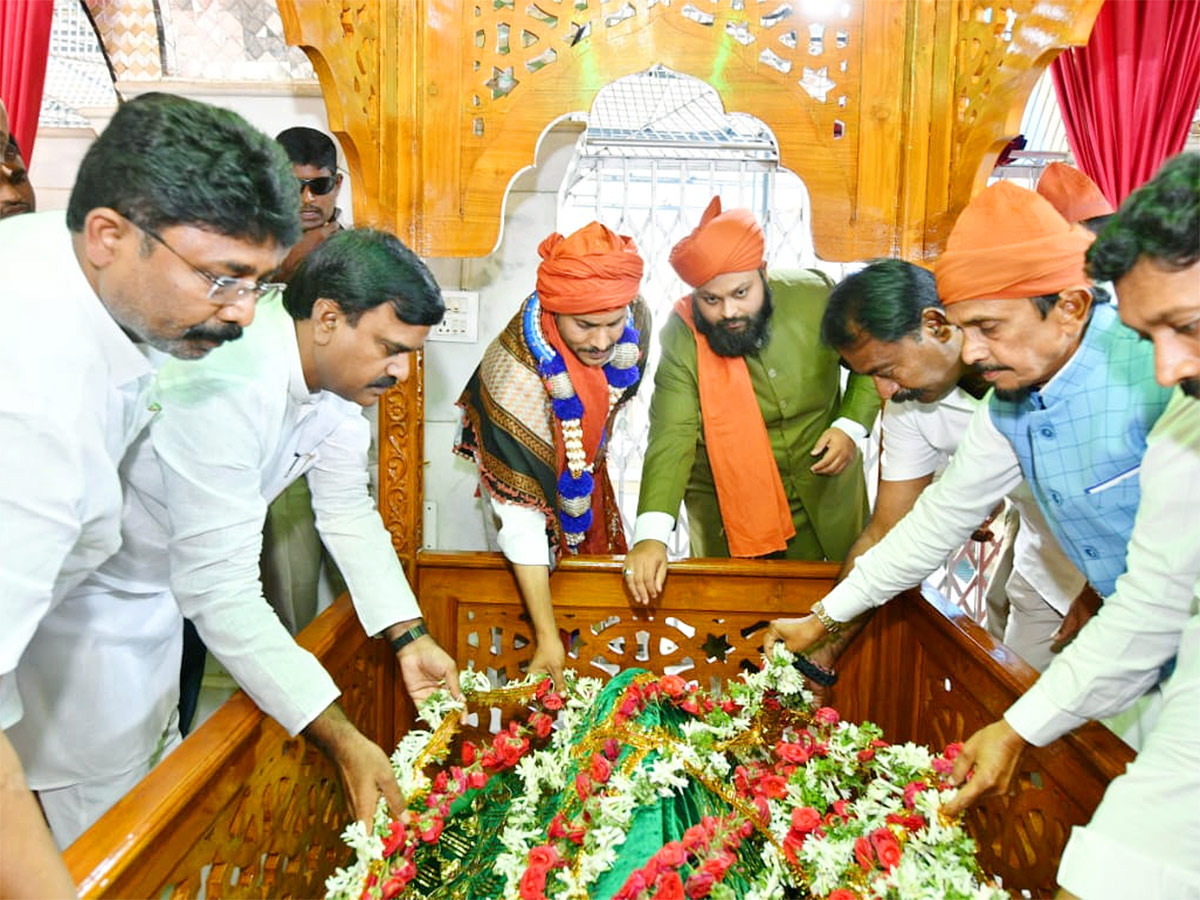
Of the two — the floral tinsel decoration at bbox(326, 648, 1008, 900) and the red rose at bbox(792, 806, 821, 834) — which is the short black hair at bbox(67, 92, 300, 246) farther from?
the red rose at bbox(792, 806, 821, 834)

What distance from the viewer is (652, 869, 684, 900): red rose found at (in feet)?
3.91

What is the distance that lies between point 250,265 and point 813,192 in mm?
1417

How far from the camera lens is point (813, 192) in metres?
2.19

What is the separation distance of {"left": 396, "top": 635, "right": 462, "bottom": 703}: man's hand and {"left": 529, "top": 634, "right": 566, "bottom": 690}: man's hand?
0.24 m

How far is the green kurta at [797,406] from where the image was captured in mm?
2676

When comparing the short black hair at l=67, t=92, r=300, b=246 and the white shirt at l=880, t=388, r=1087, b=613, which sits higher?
the short black hair at l=67, t=92, r=300, b=246

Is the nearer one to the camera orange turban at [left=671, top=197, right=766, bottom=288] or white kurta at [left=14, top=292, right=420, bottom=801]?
white kurta at [left=14, top=292, right=420, bottom=801]

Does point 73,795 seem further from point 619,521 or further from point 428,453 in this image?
point 428,453

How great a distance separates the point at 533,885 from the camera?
1312 millimetres

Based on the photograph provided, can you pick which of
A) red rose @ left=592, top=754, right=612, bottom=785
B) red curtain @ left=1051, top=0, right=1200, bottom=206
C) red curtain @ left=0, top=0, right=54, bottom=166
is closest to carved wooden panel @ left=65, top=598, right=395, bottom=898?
red rose @ left=592, top=754, right=612, bottom=785

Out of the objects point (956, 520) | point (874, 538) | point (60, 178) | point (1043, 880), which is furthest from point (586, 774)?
point (60, 178)

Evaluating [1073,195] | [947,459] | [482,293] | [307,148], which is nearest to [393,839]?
[947,459]

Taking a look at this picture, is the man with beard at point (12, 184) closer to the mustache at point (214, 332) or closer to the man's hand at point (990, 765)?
the mustache at point (214, 332)

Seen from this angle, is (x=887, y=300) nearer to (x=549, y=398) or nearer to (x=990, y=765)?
(x=549, y=398)
